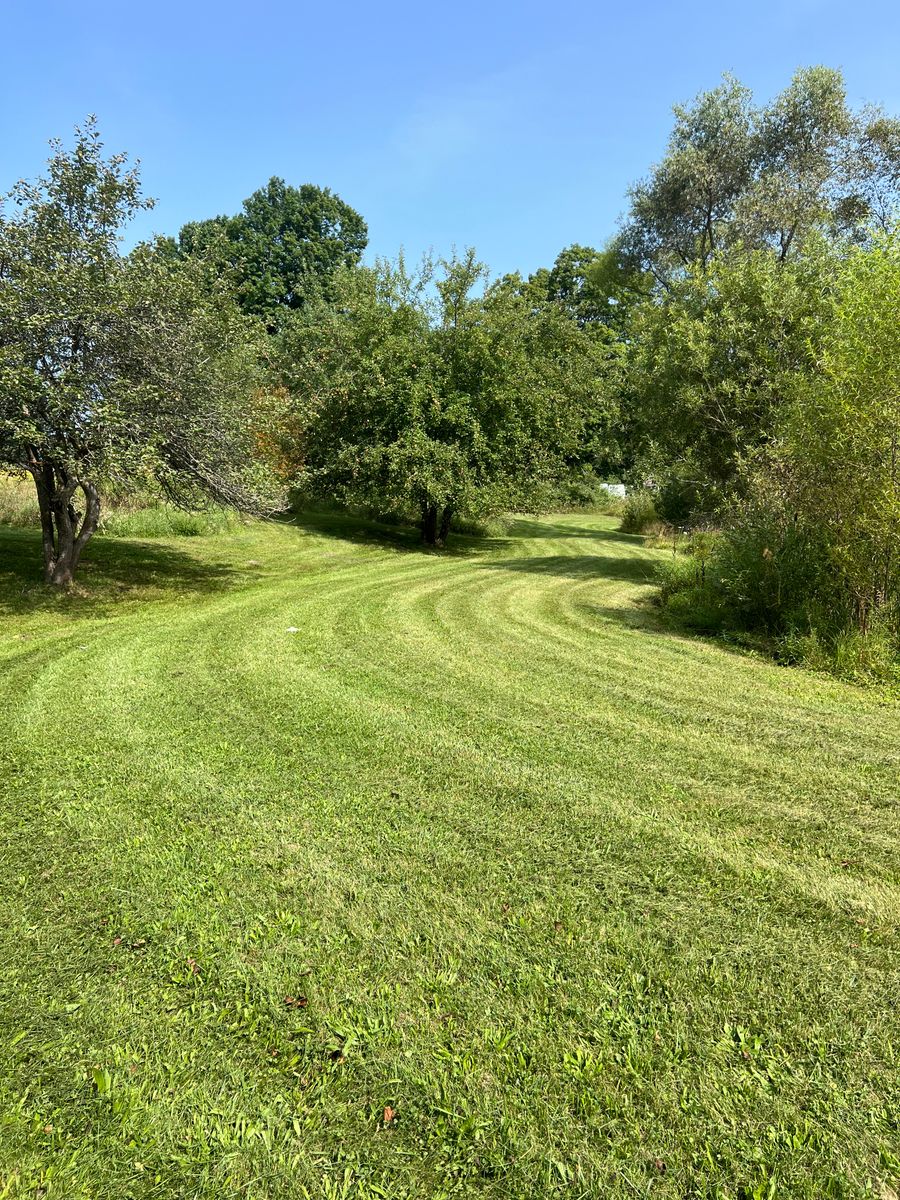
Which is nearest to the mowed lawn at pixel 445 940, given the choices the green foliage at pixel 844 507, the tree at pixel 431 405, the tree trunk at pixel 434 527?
the green foliage at pixel 844 507

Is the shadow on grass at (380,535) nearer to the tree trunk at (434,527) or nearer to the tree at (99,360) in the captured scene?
the tree trunk at (434,527)

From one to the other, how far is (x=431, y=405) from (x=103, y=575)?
920 cm

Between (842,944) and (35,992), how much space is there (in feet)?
10.2

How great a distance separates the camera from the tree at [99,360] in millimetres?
7465

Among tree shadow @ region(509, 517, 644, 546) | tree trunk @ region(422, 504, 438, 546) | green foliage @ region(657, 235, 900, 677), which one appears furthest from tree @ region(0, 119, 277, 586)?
tree shadow @ region(509, 517, 644, 546)

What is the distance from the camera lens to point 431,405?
16312 mm

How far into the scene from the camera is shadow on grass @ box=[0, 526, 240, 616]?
29.0 ft

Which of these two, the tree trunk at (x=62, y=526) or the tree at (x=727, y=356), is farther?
the tree at (x=727, y=356)

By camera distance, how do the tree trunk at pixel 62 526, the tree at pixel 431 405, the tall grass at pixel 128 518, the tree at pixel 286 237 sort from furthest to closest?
1. the tree at pixel 286 237
2. the tree at pixel 431 405
3. the tall grass at pixel 128 518
4. the tree trunk at pixel 62 526

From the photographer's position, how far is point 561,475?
1892 cm

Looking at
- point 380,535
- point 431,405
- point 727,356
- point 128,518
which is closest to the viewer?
point 727,356

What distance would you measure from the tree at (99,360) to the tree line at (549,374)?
4cm

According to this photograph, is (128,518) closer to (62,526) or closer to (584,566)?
(62,526)

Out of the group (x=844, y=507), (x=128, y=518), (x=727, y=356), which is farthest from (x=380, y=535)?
(x=844, y=507)
